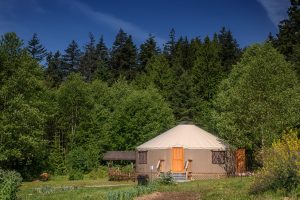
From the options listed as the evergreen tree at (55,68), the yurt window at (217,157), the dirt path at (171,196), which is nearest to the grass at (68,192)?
the dirt path at (171,196)

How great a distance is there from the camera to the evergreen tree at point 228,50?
63.9 metres

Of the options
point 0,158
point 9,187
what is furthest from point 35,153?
point 9,187

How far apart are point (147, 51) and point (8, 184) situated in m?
57.1

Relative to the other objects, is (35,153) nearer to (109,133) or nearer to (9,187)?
(109,133)

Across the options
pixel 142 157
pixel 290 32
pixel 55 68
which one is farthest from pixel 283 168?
pixel 55 68

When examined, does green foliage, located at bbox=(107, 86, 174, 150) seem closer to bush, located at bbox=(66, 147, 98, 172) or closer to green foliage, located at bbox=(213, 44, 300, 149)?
bush, located at bbox=(66, 147, 98, 172)

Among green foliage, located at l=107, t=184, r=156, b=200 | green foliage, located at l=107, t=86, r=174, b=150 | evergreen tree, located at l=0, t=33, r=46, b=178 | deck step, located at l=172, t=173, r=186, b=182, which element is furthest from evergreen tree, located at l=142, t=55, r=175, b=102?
green foliage, located at l=107, t=184, r=156, b=200

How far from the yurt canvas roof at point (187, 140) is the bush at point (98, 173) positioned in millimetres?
5298

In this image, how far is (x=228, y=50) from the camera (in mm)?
66875

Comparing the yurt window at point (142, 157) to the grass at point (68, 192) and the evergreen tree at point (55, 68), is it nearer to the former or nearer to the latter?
the grass at point (68, 192)

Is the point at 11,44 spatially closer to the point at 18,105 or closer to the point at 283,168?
the point at 18,105

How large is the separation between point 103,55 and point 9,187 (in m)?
60.6

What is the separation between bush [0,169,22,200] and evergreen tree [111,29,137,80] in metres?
52.6

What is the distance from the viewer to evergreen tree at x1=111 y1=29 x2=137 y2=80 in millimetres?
69188
